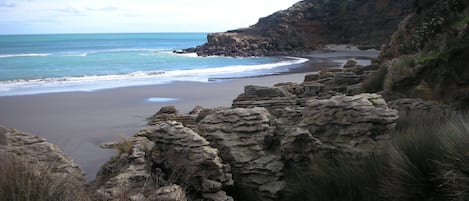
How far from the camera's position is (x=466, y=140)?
407cm

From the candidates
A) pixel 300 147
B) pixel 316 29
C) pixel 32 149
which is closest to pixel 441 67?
pixel 300 147

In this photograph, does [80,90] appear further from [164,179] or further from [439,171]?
[439,171]

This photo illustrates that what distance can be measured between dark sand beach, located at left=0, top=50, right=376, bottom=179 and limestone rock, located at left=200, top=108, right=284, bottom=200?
2.58 m

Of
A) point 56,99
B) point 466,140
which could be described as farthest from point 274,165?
Result: point 56,99

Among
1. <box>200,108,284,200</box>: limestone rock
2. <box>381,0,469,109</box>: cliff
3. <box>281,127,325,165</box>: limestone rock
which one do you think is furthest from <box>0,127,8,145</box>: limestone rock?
<box>381,0,469,109</box>: cliff

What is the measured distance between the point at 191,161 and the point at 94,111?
35.3ft

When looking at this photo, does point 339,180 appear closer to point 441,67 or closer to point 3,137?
point 441,67

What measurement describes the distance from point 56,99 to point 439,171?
17.6m

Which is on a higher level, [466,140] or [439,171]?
[466,140]

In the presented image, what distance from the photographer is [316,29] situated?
75250 mm

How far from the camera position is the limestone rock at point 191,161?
20.0ft

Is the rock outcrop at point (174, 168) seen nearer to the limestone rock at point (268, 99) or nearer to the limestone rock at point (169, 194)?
the limestone rock at point (169, 194)

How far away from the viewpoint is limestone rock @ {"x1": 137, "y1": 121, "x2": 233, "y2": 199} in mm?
6092

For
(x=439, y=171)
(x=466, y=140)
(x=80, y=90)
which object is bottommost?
(x=80, y=90)
